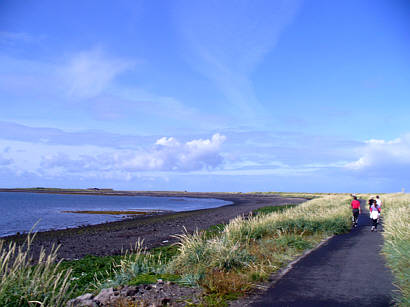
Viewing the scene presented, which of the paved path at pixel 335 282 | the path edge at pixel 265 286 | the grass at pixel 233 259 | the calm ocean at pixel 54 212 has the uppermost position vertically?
the grass at pixel 233 259

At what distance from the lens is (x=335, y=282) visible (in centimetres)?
746

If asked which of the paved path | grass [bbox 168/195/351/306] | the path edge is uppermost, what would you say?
grass [bbox 168/195/351/306]

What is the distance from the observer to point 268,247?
1088cm

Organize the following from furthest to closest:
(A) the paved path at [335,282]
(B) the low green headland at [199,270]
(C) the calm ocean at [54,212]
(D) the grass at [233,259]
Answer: (C) the calm ocean at [54,212] → (D) the grass at [233,259] → (A) the paved path at [335,282] → (B) the low green headland at [199,270]

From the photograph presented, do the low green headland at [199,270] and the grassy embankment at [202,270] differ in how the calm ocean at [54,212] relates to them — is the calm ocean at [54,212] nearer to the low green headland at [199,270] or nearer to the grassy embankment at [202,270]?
the low green headland at [199,270]

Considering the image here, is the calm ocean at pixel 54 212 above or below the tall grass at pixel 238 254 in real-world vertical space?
below

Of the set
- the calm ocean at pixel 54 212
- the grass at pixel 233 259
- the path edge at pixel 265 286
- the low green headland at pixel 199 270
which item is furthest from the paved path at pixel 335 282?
the calm ocean at pixel 54 212

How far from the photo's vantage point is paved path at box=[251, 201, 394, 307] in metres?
6.26

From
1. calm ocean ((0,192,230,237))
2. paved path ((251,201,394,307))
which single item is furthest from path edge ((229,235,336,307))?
calm ocean ((0,192,230,237))

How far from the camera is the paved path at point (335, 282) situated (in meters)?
6.26

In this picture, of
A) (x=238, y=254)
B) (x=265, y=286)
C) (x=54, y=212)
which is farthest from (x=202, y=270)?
(x=54, y=212)

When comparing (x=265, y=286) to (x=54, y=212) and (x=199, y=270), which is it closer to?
(x=199, y=270)

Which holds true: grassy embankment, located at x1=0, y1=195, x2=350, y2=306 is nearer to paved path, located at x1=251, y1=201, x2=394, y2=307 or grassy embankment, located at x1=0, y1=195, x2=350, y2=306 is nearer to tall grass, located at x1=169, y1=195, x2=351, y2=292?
tall grass, located at x1=169, y1=195, x2=351, y2=292

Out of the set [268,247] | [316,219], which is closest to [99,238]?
[316,219]
